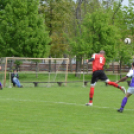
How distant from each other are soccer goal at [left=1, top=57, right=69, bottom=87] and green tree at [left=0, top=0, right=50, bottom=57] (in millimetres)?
11311

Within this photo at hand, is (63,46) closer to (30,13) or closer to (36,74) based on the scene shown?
(30,13)

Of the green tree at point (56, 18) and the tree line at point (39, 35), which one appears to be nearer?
the tree line at point (39, 35)

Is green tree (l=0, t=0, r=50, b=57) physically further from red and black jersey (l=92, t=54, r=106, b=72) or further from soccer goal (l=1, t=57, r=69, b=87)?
red and black jersey (l=92, t=54, r=106, b=72)

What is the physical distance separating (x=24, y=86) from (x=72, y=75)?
857 centimetres

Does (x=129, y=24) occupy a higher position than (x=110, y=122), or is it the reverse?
(x=129, y=24)

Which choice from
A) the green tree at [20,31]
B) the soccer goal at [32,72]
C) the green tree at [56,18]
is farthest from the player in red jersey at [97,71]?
the green tree at [56,18]

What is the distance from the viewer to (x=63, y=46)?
48.9 m

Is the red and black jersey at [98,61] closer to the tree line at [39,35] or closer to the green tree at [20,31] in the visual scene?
the tree line at [39,35]

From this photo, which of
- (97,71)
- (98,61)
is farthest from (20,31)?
(97,71)

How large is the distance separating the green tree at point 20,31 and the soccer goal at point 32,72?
37.1 ft

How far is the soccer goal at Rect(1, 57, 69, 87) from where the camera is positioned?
1085 inches

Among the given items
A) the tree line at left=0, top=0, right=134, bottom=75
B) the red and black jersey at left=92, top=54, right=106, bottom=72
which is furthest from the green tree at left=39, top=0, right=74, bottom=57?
the red and black jersey at left=92, top=54, right=106, bottom=72

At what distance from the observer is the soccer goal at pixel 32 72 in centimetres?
2756

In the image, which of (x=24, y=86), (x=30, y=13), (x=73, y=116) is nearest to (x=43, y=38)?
(x=30, y=13)
